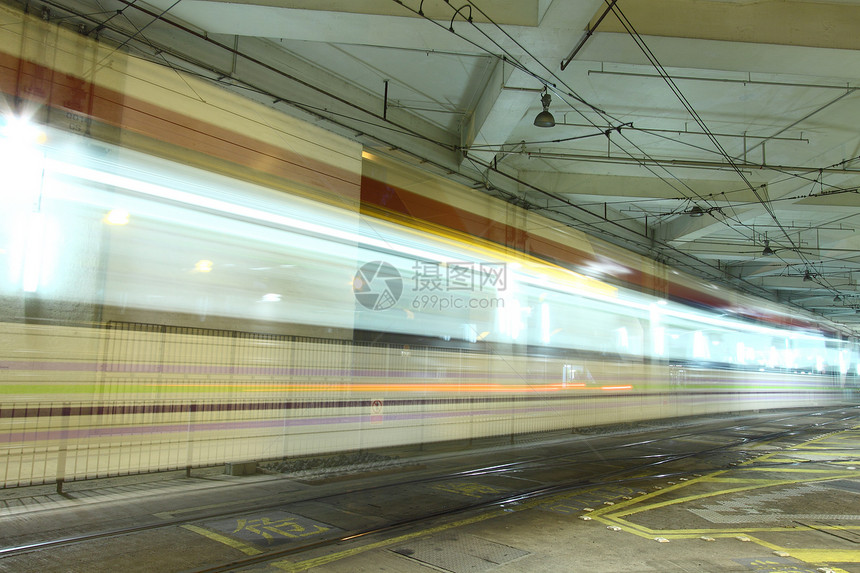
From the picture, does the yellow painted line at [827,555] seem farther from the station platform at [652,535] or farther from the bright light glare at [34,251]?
the bright light glare at [34,251]

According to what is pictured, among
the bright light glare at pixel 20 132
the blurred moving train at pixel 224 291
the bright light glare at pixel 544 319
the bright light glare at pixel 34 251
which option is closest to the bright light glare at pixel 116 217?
the blurred moving train at pixel 224 291

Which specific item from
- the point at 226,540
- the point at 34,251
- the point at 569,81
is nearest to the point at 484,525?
the point at 226,540

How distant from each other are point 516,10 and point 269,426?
19.3ft

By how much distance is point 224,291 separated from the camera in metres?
5.33

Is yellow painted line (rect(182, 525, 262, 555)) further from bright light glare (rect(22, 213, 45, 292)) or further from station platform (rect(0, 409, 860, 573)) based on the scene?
bright light glare (rect(22, 213, 45, 292))

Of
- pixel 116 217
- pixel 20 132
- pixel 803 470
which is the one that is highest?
pixel 20 132

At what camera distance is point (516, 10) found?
7066 mm

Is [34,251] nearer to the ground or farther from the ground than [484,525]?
farther from the ground

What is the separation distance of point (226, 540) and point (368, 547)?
1.20m

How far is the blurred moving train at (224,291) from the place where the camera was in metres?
4.74

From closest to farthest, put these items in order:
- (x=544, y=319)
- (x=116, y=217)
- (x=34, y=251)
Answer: (x=116, y=217) → (x=34, y=251) → (x=544, y=319)

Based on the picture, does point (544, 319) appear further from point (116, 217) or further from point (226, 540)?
point (116, 217)

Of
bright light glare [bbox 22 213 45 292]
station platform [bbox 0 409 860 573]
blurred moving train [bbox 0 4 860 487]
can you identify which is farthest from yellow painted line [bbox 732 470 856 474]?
bright light glare [bbox 22 213 45 292]

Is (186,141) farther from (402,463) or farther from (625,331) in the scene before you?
(625,331)
